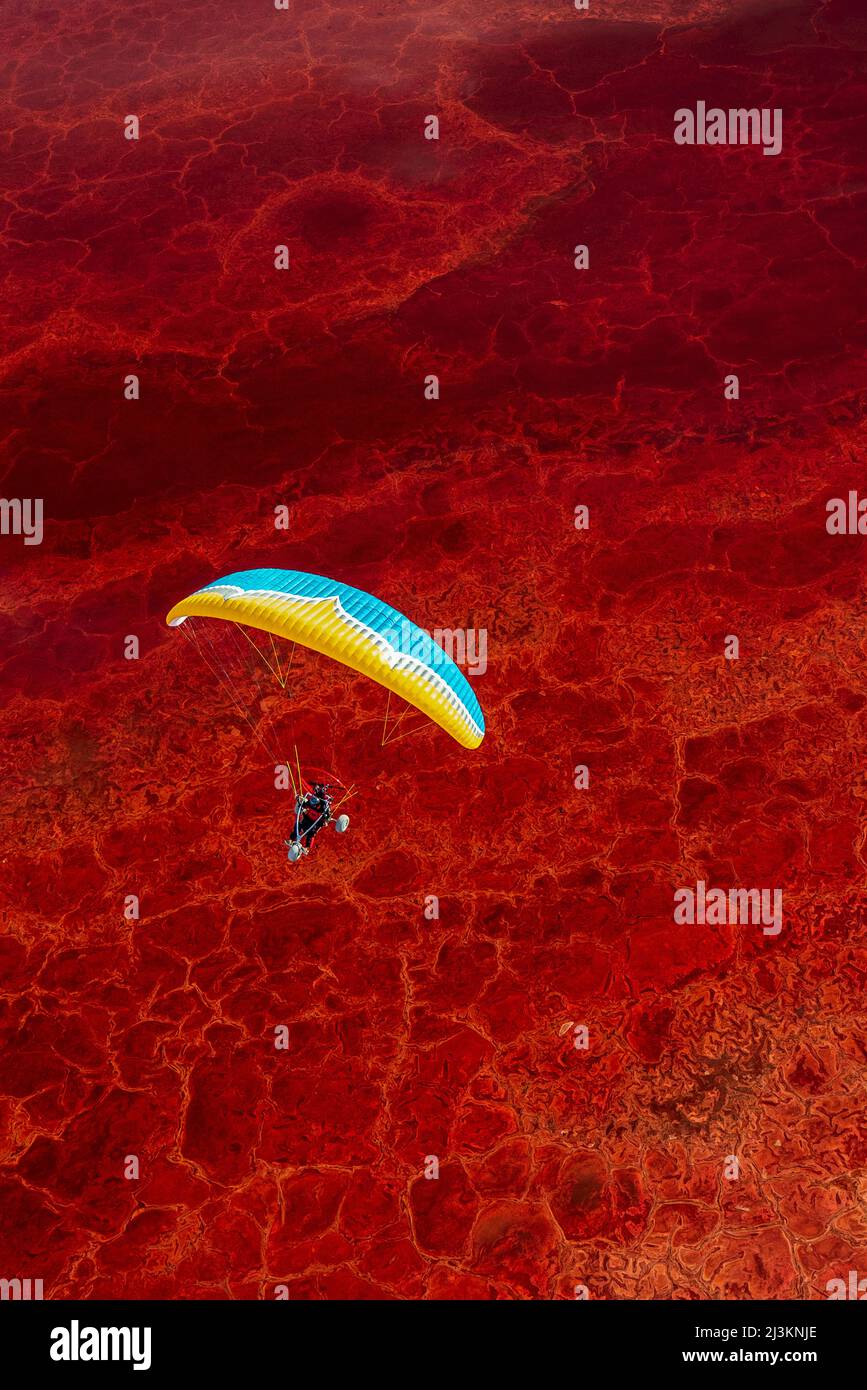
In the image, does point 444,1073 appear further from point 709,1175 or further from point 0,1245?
point 0,1245

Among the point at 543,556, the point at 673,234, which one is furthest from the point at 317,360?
the point at 673,234

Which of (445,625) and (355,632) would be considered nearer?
(355,632)

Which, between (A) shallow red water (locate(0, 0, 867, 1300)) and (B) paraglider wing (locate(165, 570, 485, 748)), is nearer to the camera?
(B) paraglider wing (locate(165, 570, 485, 748))

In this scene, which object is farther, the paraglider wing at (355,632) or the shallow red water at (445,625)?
A: the shallow red water at (445,625)

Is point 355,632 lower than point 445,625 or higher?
lower
